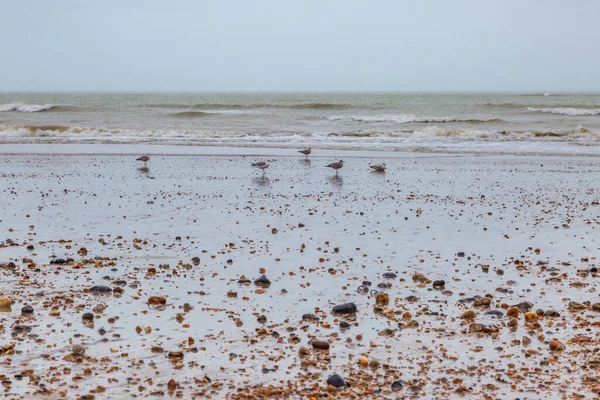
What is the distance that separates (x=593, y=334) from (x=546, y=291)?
155 centimetres

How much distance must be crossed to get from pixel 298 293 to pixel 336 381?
272cm

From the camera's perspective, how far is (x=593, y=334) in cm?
654

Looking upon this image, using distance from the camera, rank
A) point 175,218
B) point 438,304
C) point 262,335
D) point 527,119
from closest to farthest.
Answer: point 262,335 < point 438,304 < point 175,218 < point 527,119

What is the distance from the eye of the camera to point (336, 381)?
5.28 m

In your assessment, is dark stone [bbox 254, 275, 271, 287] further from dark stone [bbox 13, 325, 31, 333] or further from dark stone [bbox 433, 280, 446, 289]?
dark stone [bbox 13, 325, 31, 333]

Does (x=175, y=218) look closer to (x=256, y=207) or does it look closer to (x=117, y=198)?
(x=256, y=207)

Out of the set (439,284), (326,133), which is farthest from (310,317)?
(326,133)

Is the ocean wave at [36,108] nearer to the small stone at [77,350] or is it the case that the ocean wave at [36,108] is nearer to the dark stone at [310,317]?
the dark stone at [310,317]

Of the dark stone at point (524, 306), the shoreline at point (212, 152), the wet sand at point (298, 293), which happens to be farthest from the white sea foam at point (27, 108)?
the dark stone at point (524, 306)

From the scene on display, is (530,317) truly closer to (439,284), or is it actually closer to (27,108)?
(439,284)

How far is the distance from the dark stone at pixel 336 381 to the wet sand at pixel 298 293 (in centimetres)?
7

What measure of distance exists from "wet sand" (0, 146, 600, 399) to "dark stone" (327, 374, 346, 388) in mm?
71

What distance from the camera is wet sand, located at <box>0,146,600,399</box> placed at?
5.48 m

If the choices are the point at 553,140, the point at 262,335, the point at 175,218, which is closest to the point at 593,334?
the point at 262,335
